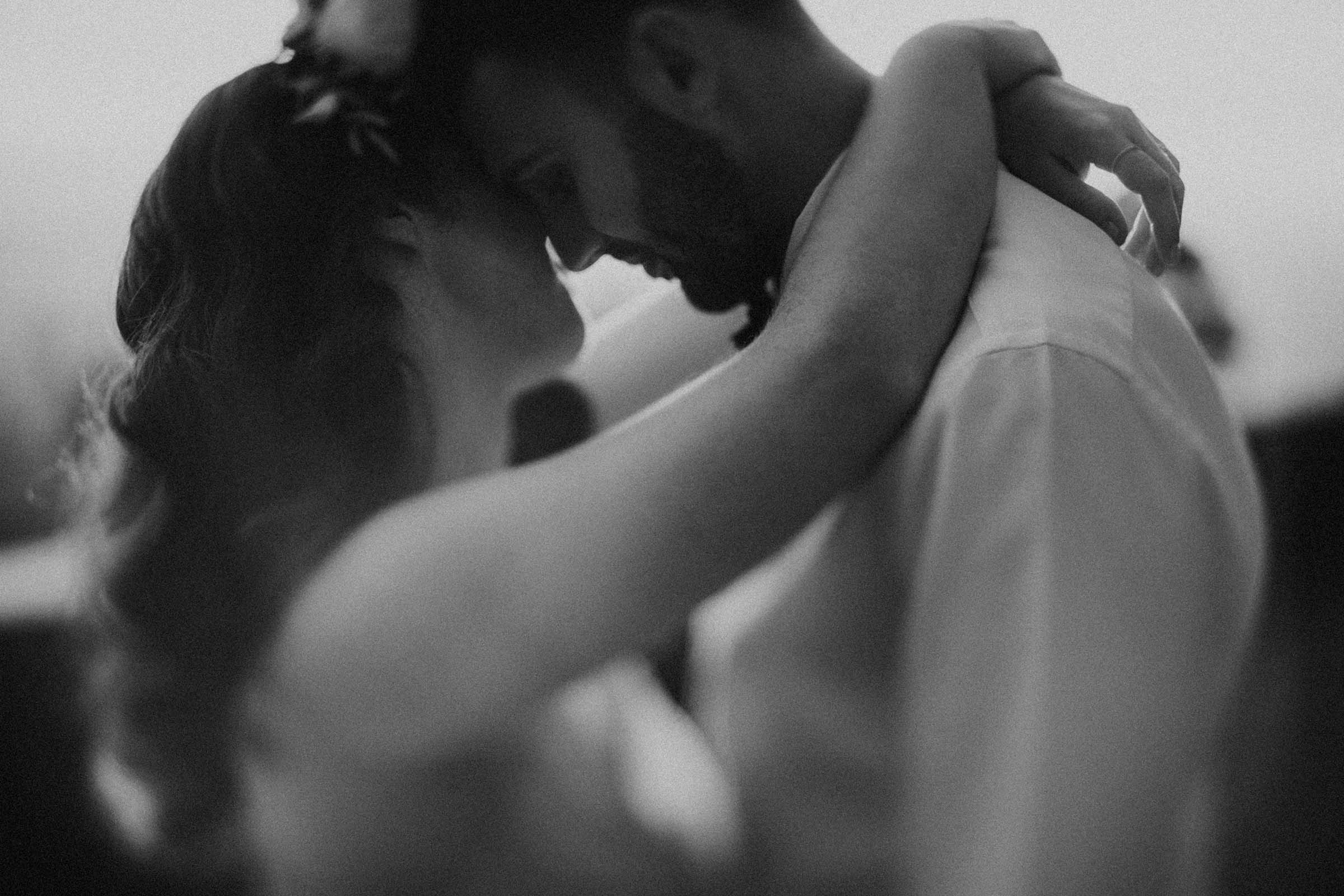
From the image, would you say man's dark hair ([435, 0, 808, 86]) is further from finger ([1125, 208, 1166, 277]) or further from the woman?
finger ([1125, 208, 1166, 277])

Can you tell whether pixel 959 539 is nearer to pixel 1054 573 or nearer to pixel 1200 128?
pixel 1054 573

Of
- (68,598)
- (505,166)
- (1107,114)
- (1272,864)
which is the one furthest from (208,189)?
(1272,864)

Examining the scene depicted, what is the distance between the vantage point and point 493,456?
2.79 ft

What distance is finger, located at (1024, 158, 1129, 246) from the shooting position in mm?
646

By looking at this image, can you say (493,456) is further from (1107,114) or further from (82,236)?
(1107,114)

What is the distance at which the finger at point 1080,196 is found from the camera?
646mm

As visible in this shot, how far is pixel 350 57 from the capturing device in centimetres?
64

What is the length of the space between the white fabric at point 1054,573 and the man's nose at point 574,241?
0.29m

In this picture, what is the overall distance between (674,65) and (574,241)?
15cm

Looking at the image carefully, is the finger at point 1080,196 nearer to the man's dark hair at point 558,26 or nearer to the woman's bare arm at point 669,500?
the woman's bare arm at point 669,500

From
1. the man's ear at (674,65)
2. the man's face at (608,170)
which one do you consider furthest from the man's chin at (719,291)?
the man's ear at (674,65)

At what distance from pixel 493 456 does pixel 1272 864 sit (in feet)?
2.34

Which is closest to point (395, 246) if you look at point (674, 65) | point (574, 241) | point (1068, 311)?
point (574, 241)

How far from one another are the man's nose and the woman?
17 mm
